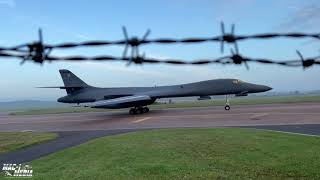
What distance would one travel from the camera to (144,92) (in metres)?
46.4

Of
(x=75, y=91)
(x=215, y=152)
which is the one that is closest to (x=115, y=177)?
(x=215, y=152)

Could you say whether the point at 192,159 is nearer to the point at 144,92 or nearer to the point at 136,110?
the point at 136,110

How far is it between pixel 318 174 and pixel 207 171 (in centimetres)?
331

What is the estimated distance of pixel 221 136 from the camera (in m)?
21.0

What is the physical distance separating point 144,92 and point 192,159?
3123 centimetres

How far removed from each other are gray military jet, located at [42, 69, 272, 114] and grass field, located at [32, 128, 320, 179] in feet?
69.9

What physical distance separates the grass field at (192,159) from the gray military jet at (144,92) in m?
21.3

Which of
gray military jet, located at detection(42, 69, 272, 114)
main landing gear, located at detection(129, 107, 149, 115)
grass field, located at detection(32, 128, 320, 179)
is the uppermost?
gray military jet, located at detection(42, 69, 272, 114)

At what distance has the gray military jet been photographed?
43.5 metres

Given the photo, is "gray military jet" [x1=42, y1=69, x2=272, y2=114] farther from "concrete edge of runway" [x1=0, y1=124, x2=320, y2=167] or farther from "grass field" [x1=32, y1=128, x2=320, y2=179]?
"grass field" [x1=32, y1=128, x2=320, y2=179]

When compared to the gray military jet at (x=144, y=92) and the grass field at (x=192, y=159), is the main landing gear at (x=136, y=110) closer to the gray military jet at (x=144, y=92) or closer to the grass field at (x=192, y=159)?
the gray military jet at (x=144, y=92)

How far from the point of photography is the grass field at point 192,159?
1306cm

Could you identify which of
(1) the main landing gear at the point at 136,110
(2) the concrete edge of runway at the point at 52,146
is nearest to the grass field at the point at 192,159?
(2) the concrete edge of runway at the point at 52,146

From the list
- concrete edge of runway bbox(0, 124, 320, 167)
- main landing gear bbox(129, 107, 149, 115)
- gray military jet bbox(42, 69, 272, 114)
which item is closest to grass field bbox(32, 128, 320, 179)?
concrete edge of runway bbox(0, 124, 320, 167)
